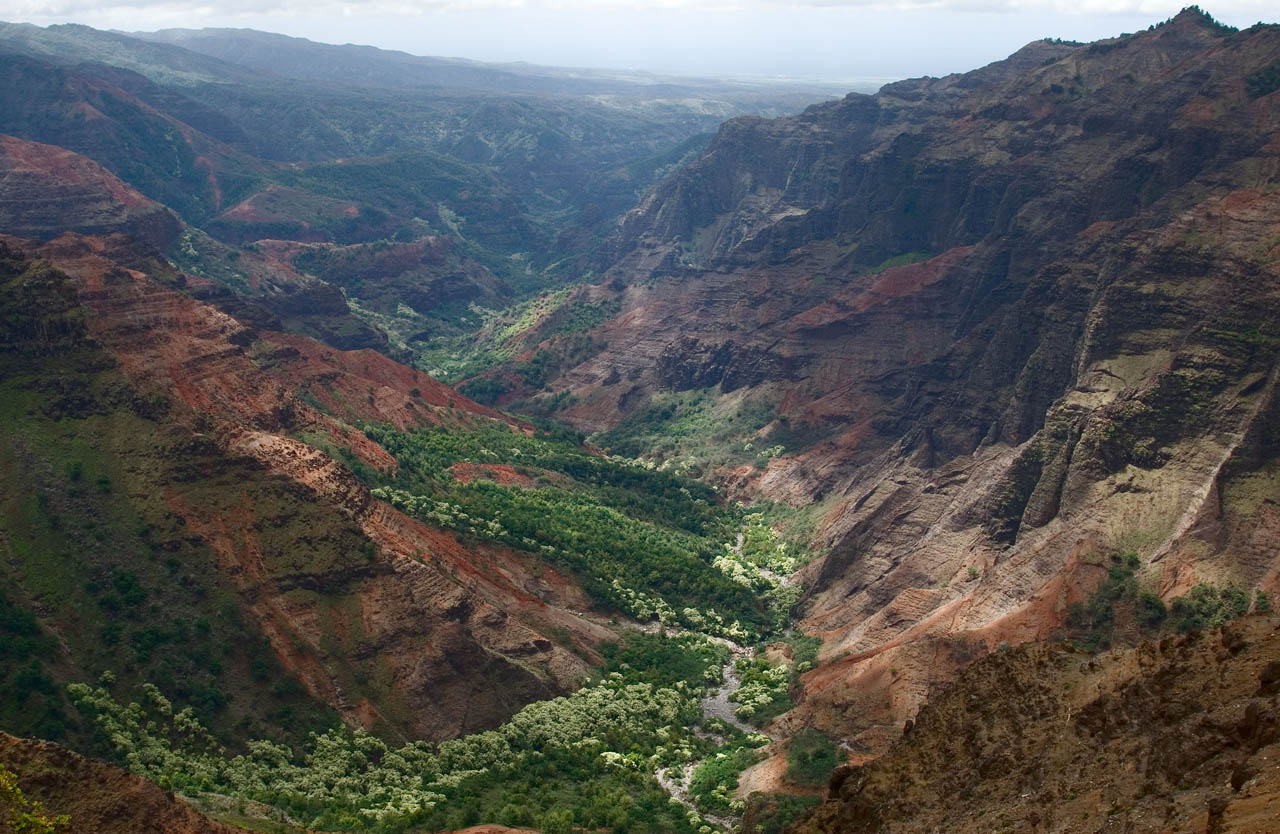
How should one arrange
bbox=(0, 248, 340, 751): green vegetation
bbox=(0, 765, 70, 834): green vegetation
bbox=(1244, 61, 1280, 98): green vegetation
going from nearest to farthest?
bbox=(0, 765, 70, 834): green vegetation < bbox=(0, 248, 340, 751): green vegetation < bbox=(1244, 61, 1280, 98): green vegetation

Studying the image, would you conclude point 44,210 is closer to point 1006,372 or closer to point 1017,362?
point 1006,372

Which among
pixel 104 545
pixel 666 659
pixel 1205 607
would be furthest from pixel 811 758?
Answer: pixel 104 545

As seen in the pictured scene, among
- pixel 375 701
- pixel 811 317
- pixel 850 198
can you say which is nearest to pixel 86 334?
pixel 375 701

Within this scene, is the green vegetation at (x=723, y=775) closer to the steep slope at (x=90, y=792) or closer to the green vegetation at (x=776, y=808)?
the green vegetation at (x=776, y=808)

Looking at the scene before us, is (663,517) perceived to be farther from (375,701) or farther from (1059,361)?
(375,701)

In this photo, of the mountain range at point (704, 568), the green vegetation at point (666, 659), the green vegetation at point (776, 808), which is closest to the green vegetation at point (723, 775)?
the mountain range at point (704, 568)

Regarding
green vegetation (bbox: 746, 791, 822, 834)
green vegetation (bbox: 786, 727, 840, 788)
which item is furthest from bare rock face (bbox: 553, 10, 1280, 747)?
green vegetation (bbox: 746, 791, 822, 834)

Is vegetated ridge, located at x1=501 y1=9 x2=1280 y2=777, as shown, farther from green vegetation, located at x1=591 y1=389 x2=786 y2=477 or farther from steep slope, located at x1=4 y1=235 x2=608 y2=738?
steep slope, located at x1=4 y1=235 x2=608 y2=738
